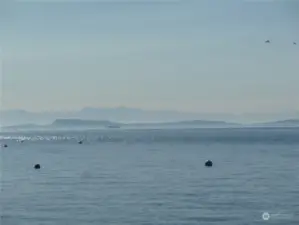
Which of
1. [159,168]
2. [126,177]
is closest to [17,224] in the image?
[126,177]

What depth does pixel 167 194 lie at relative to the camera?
9.67 metres

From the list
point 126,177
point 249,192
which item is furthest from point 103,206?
point 126,177

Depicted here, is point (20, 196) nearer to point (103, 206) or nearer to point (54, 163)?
point (103, 206)

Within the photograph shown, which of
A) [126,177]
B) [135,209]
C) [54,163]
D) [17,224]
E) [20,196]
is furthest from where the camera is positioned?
[54,163]

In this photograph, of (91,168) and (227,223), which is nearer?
(227,223)

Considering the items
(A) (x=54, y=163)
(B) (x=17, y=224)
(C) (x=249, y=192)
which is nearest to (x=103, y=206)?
(B) (x=17, y=224)

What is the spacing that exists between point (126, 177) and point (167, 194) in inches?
113

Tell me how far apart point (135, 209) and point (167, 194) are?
56.6 inches

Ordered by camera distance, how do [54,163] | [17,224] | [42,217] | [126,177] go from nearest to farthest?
[17,224], [42,217], [126,177], [54,163]

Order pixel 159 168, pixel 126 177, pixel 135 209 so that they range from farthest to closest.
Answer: pixel 159 168, pixel 126 177, pixel 135 209

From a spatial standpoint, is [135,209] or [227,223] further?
[135,209]

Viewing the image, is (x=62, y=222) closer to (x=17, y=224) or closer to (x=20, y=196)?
(x=17, y=224)

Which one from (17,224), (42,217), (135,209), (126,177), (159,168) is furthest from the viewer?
(159,168)

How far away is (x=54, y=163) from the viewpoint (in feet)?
55.2
